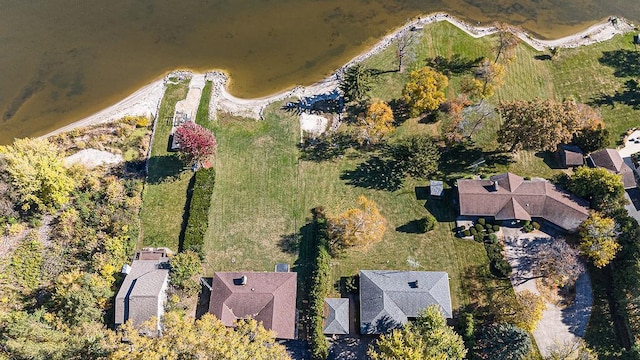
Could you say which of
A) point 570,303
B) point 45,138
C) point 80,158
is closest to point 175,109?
point 80,158

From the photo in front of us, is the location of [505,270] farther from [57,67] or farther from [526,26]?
[57,67]

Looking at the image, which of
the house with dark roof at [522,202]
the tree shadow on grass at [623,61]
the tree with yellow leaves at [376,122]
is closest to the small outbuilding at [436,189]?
the house with dark roof at [522,202]

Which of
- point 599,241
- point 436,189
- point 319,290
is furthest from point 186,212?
point 599,241

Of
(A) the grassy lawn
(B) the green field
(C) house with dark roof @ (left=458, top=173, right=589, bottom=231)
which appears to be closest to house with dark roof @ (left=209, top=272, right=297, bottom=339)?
(B) the green field

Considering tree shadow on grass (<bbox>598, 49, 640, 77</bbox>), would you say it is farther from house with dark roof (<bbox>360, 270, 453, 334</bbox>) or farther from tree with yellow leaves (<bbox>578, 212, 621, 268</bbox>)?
house with dark roof (<bbox>360, 270, 453, 334</bbox>)

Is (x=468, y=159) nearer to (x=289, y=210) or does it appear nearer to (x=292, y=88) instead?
(x=289, y=210)

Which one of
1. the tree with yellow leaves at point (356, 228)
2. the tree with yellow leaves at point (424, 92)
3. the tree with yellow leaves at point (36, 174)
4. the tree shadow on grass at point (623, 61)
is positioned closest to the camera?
the tree with yellow leaves at point (36, 174)

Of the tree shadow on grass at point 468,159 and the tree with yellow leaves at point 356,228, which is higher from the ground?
the tree shadow on grass at point 468,159

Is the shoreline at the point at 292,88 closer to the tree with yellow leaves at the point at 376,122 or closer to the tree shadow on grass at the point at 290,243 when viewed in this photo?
the tree with yellow leaves at the point at 376,122
